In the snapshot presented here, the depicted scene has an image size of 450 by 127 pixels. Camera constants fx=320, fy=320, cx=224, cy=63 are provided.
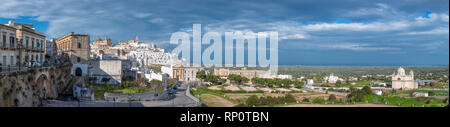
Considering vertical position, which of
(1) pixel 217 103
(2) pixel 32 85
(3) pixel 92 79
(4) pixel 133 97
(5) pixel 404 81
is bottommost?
(1) pixel 217 103

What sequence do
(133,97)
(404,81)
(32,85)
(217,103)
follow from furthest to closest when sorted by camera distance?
(404,81) → (217,103) → (133,97) → (32,85)

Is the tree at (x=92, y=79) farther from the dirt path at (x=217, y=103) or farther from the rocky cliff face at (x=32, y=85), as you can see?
the dirt path at (x=217, y=103)

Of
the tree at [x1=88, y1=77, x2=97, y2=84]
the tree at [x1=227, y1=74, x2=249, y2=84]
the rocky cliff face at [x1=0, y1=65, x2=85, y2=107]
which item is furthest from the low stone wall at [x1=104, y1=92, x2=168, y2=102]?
the tree at [x1=227, y1=74, x2=249, y2=84]

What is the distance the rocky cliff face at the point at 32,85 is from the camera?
28.0 ft

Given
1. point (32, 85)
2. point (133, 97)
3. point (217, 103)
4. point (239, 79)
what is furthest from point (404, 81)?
point (32, 85)

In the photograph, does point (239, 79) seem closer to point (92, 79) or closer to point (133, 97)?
point (92, 79)

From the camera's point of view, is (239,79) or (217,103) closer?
(217,103)

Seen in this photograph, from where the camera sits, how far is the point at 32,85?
11312mm

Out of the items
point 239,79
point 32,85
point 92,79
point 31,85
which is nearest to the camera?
point 31,85

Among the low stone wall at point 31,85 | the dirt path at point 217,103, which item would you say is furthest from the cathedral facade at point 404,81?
the low stone wall at point 31,85

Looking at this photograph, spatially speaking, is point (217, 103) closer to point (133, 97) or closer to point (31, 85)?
point (133, 97)

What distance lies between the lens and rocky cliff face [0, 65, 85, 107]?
336 inches

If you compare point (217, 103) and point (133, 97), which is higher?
point (133, 97)

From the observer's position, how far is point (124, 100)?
48.7ft
